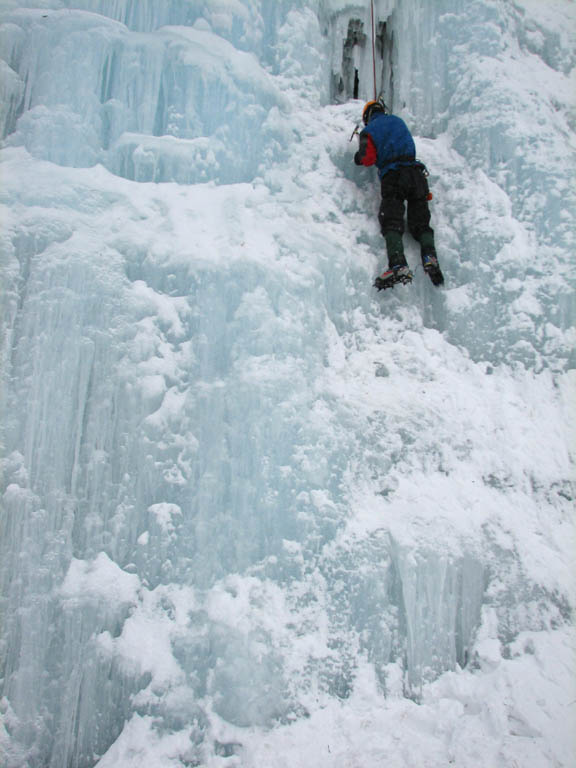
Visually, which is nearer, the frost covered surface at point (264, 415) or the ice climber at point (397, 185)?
the frost covered surface at point (264, 415)

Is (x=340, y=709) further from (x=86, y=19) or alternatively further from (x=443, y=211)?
(x=86, y=19)

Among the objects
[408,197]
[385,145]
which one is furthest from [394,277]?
[385,145]

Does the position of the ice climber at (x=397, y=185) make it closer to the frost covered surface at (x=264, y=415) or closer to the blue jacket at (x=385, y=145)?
the blue jacket at (x=385, y=145)

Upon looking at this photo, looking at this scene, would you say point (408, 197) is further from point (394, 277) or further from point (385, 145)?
point (394, 277)

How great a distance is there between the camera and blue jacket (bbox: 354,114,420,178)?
4.24 meters

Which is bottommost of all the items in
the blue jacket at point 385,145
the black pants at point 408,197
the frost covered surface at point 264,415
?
the frost covered surface at point 264,415

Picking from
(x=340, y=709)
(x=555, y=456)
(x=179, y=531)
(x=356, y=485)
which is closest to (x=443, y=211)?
(x=555, y=456)

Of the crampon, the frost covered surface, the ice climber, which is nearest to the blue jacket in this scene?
the ice climber

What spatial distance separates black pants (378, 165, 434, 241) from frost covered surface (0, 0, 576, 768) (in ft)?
0.81

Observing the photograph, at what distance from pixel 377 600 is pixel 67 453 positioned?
5.74 ft

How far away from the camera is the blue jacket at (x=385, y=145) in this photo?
4.24 m

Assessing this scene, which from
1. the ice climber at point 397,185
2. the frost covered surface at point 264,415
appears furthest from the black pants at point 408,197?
the frost covered surface at point 264,415

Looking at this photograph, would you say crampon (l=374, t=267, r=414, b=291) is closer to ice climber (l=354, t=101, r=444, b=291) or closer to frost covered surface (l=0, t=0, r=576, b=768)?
ice climber (l=354, t=101, r=444, b=291)

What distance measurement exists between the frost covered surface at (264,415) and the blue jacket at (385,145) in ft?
0.74
